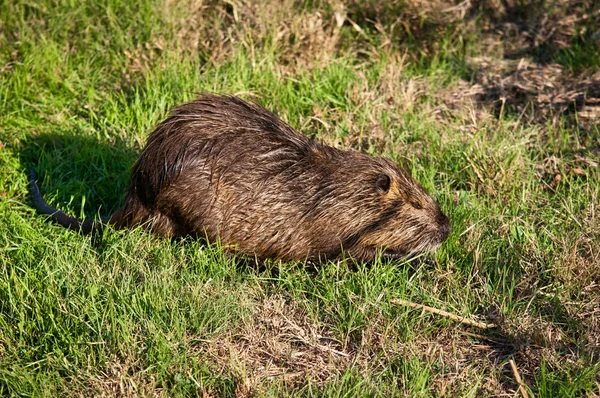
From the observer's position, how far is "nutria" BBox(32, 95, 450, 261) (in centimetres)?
354

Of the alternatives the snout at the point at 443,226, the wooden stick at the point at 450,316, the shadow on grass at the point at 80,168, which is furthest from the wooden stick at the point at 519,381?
the shadow on grass at the point at 80,168

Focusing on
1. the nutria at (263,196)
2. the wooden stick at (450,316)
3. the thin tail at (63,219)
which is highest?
the nutria at (263,196)

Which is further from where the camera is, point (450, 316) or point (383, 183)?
point (383, 183)

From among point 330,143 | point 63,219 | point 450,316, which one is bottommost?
point 450,316

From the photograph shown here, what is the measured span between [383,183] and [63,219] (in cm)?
144

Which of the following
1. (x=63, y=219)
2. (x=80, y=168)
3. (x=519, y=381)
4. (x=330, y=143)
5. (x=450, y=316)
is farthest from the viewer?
(x=330, y=143)

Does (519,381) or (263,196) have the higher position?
(263,196)

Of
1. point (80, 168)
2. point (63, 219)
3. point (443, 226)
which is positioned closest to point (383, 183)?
point (443, 226)

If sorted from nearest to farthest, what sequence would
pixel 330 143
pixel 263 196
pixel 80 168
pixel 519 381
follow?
pixel 519 381 < pixel 263 196 < pixel 80 168 < pixel 330 143

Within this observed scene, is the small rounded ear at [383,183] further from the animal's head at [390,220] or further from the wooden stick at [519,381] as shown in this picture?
the wooden stick at [519,381]

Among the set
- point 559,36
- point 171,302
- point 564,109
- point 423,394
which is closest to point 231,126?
point 171,302

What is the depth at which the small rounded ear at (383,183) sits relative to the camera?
3.63m

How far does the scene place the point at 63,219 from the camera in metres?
3.77

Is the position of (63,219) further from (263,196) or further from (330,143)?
(330,143)
